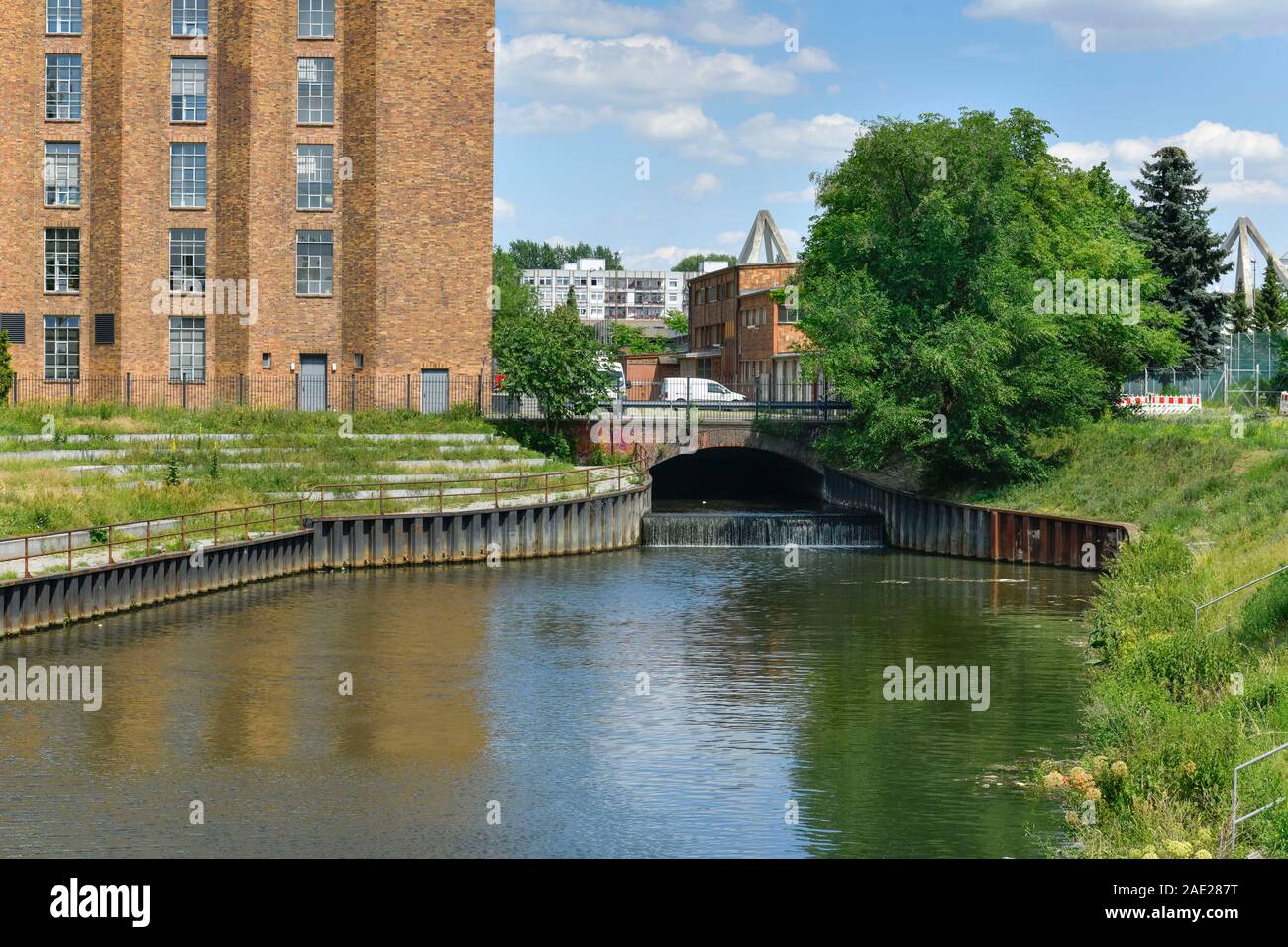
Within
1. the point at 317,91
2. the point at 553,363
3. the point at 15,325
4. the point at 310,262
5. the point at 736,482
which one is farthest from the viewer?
the point at 736,482

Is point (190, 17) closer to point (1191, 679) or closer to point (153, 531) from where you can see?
point (153, 531)

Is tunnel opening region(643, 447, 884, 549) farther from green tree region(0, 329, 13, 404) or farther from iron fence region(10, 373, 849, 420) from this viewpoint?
green tree region(0, 329, 13, 404)

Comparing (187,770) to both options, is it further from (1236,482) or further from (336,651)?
(1236,482)

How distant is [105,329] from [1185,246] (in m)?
53.8

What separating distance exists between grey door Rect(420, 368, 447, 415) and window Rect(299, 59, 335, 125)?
11.5 metres

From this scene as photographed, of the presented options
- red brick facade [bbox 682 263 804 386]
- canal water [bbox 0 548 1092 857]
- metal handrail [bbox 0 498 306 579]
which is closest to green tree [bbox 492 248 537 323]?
red brick facade [bbox 682 263 804 386]

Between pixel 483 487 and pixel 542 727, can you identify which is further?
pixel 483 487

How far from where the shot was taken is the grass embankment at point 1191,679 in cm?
1892

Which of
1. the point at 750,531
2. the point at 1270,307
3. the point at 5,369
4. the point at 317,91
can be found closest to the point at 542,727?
the point at 750,531

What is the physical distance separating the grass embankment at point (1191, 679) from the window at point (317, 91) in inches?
1455

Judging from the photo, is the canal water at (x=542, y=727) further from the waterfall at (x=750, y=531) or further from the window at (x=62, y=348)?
the window at (x=62, y=348)

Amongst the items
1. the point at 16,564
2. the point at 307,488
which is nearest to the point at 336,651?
the point at 16,564

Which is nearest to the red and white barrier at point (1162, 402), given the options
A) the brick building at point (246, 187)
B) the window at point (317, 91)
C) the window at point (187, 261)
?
the brick building at point (246, 187)

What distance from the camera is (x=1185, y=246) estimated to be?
82.2m
